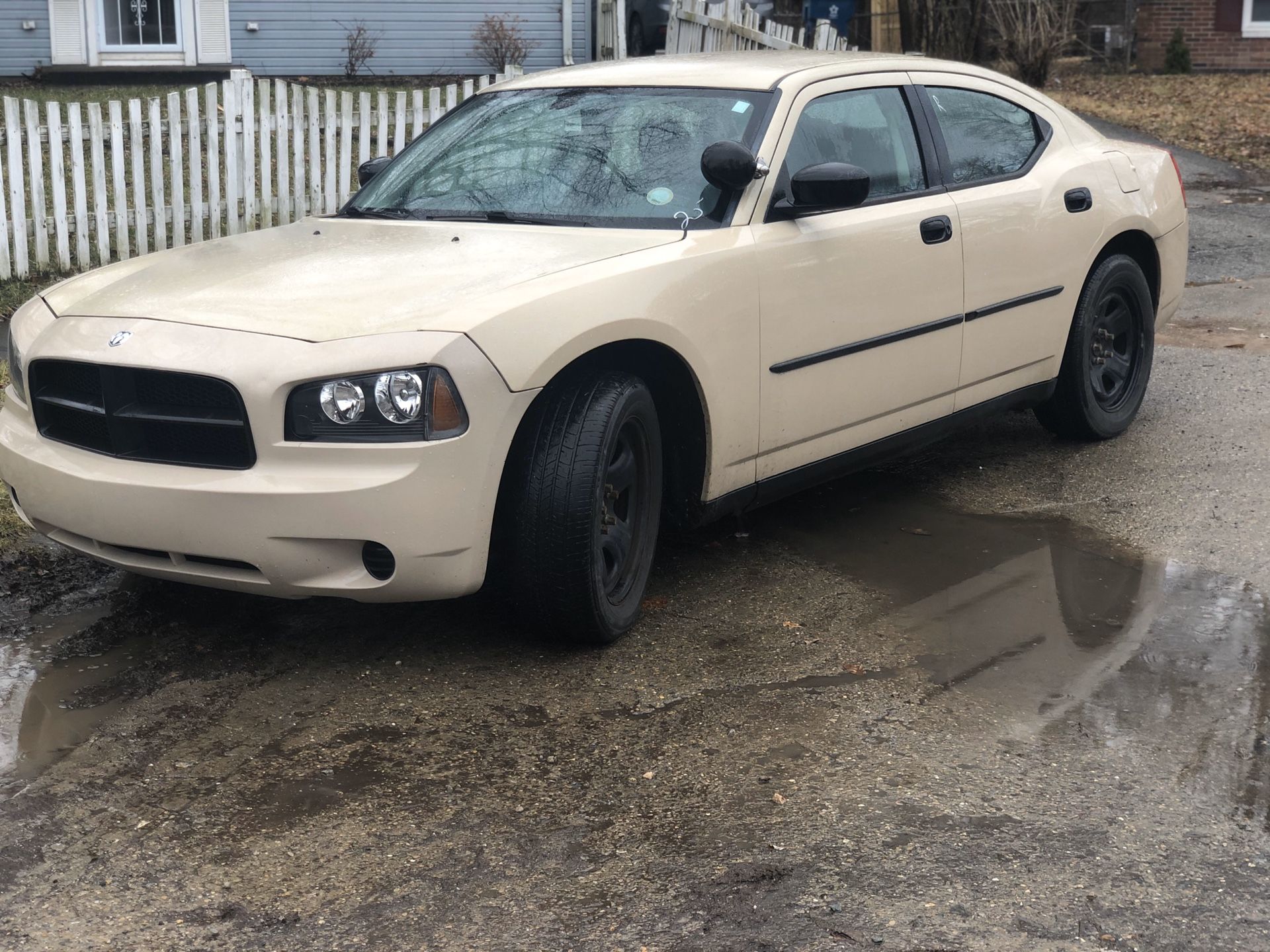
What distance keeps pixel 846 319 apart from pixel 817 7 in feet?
64.8

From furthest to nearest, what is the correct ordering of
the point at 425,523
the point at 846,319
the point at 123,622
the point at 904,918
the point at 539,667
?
the point at 846,319 → the point at 123,622 → the point at 539,667 → the point at 425,523 → the point at 904,918

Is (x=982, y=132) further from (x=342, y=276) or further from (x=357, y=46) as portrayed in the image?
(x=357, y=46)

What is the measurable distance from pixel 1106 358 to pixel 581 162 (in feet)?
8.82

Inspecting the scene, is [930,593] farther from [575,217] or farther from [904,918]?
[904,918]

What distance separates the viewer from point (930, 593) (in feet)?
→ 15.1

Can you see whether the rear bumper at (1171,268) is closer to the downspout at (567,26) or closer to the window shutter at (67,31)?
the downspout at (567,26)

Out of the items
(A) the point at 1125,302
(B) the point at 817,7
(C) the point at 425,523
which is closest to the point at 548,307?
(C) the point at 425,523

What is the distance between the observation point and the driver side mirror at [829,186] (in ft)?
14.6

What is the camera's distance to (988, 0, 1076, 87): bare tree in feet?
63.3

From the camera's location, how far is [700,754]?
353 cm

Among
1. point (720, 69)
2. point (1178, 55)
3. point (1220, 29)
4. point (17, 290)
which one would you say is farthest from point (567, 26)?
point (720, 69)

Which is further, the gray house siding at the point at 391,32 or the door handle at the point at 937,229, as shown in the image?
the gray house siding at the point at 391,32

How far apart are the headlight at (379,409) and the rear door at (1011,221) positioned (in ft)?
7.56

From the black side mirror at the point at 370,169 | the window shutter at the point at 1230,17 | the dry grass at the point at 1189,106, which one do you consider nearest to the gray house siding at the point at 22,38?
the dry grass at the point at 1189,106
